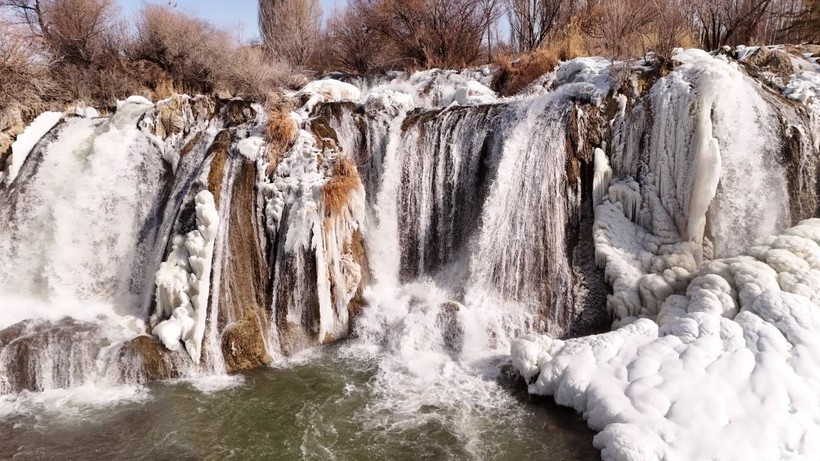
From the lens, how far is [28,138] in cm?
877

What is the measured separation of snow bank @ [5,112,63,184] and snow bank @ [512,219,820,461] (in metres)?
8.49

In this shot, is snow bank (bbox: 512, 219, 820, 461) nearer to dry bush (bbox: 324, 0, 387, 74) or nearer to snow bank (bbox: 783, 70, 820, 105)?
snow bank (bbox: 783, 70, 820, 105)

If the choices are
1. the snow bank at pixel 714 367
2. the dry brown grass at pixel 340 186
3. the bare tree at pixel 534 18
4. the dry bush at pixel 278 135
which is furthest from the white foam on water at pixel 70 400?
the bare tree at pixel 534 18

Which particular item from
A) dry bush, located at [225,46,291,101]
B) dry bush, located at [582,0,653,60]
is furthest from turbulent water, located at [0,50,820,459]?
dry bush, located at [225,46,291,101]

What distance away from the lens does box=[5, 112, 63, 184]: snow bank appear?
8.31 m

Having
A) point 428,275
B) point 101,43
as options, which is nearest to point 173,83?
point 101,43

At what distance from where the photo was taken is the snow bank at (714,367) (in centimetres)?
432

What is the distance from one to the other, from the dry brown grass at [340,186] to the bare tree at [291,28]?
9.95m

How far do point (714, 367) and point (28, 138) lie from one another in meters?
10.8

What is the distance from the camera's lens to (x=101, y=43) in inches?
497

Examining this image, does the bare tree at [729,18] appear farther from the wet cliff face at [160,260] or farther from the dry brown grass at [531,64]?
the wet cliff face at [160,260]

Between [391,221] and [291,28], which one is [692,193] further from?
[291,28]

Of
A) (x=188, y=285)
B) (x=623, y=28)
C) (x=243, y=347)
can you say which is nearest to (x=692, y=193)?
(x=623, y=28)

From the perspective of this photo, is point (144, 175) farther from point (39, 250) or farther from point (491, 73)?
point (491, 73)
